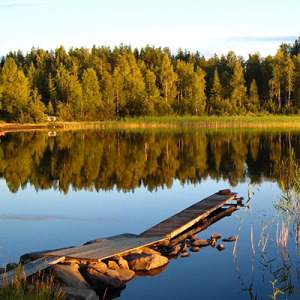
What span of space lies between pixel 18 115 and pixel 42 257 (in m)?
58.8

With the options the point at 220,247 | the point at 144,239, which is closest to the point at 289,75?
the point at 220,247

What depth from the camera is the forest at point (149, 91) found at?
67738mm

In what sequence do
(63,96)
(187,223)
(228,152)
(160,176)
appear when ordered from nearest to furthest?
(187,223)
(160,176)
(228,152)
(63,96)

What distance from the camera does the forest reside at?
67738mm

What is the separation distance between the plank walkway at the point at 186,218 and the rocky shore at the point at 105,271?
0.48m

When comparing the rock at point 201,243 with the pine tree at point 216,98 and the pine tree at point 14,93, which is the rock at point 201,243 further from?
the pine tree at point 216,98

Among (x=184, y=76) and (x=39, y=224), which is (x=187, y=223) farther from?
(x=184, y=76)

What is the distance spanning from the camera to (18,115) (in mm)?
64188

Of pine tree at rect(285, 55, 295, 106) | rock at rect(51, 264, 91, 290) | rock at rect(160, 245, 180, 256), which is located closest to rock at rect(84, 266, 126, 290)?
rock at rect(51, 264, 91, 290)

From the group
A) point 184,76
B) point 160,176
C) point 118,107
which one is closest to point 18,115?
point 118,107

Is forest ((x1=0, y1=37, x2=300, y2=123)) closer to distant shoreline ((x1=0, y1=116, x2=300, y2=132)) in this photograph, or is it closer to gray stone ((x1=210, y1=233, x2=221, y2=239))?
distant shoreline ((x1=0, y1=116, x2=300, y2=132))

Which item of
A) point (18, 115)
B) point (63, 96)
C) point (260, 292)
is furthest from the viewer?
point (63, 96)

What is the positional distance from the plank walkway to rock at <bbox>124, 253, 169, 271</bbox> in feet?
3.25

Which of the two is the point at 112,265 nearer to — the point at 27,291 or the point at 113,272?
the point at 113,272
